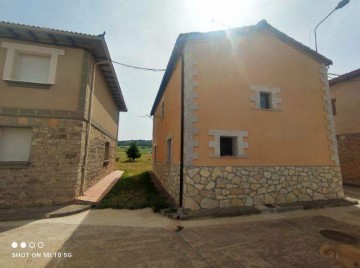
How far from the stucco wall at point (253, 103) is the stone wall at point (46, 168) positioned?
4.20m

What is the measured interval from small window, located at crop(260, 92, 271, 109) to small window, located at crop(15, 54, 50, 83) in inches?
308

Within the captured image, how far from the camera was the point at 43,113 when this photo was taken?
6.52 meters

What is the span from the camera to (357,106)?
11.0 metres

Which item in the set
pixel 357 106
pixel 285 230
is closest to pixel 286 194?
pixel 285 230

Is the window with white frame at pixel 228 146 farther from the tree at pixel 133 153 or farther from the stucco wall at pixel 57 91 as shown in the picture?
the tree at pixel 133 153

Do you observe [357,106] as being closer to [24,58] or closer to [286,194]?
[286,194]

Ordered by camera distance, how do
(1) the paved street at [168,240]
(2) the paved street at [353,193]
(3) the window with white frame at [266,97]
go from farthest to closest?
(2) the paved street at [353,193] → (3) the window with white frame at [266,97] → (1) the paved street at [168,240]

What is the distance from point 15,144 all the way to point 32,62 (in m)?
2.93

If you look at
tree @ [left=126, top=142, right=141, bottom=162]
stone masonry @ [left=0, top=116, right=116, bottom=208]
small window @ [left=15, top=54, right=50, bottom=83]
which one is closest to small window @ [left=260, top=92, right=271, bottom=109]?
stone masonry @ [left=0, top=116, right=116, bottom=208]

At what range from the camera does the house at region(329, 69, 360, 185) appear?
36.1ft

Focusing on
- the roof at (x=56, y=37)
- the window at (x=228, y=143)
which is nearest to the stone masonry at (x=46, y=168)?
the roof at (x=56, y=37)

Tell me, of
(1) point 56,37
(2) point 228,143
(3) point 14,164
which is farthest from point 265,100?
(3) point 14,164

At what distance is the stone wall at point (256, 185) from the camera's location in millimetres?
5902

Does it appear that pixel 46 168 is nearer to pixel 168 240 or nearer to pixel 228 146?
pixel 168 240
